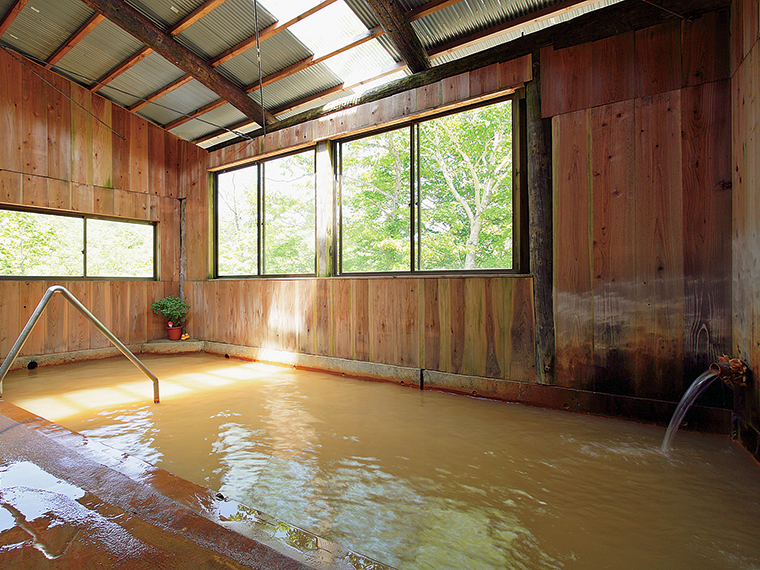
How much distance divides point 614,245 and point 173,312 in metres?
5.61

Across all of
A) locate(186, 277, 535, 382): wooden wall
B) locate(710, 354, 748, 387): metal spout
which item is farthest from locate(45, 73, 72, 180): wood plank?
locate(710, 354, 748, 387): metal spout

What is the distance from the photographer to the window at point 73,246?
14.8 feet

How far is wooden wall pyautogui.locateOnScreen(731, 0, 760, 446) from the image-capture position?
2.00 metres

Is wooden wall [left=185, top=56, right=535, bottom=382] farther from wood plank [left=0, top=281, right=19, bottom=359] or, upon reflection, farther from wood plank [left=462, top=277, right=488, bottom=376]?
wood plank [left=0, top=281, right=19, bottom=359]

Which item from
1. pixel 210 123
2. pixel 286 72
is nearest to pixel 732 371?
pixel 286 72

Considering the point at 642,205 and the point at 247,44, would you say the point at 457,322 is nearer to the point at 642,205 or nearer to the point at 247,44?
the point at 642,205

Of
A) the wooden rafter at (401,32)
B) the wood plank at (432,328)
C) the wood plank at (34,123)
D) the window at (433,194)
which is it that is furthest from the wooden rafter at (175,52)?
the wood plank at (432,328)

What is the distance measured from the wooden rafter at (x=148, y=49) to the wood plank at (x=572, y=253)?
11.4ft

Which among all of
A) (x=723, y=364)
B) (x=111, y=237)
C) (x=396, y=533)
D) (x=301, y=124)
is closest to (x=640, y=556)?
(x=396, y=533)

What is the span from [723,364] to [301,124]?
15.0 ft

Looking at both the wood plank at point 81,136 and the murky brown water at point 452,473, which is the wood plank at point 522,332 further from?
the wood plank at point 81,136

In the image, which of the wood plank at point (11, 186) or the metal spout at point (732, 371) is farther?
the wood plank at point (11, 186)

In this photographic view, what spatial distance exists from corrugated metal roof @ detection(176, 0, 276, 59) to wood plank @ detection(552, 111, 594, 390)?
122 inches

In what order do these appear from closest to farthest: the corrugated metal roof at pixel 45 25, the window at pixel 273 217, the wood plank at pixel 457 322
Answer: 1. the wood plank at pixel 457 322
2. the corrugated metal roof at pixel 45 25
3. the window at pixel 273 217
